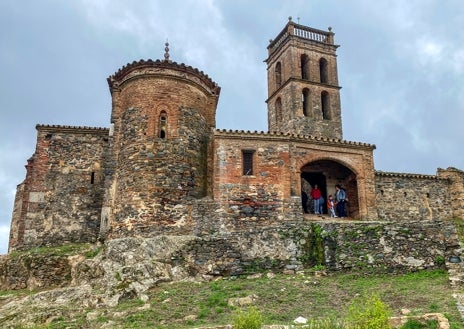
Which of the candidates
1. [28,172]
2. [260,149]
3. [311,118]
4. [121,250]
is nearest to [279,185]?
[260,149]

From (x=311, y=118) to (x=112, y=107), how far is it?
57.7ft

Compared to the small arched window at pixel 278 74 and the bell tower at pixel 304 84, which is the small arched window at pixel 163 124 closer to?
the bell tower at pixel 304 84

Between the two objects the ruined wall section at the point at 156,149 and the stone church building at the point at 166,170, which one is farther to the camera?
the stone church building at the point at 166,170

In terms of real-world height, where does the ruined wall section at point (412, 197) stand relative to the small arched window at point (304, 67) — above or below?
below

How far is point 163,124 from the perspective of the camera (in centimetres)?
1822

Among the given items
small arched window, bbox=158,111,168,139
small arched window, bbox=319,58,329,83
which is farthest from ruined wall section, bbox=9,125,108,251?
small arched window, bbox=319,58,329,83

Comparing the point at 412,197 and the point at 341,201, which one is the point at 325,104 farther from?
the point at 341,201

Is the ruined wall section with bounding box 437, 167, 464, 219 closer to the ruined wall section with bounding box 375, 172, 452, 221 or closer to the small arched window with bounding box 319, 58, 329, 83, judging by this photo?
the ruined wall section with bounding box 375, 172, 452, 221

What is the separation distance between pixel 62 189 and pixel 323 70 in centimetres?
2401

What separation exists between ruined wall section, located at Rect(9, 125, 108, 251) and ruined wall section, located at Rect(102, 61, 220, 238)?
146 centimetres

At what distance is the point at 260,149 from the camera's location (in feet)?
61.8

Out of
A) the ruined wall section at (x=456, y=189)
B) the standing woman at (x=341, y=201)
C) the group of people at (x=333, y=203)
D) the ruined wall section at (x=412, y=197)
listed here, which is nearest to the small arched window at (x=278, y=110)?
the ruined wall section at (x=412, y=197)

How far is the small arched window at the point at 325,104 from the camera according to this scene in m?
34.4

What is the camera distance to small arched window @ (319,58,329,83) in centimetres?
3581
